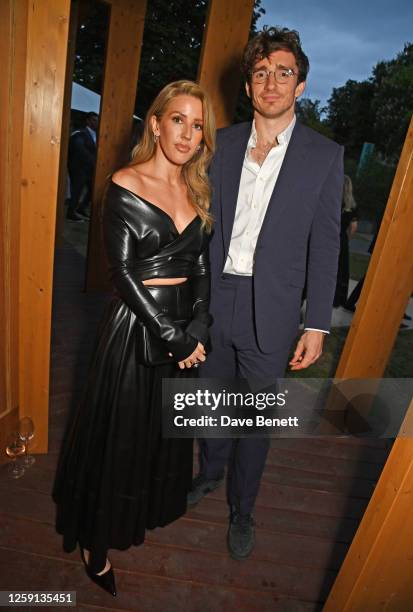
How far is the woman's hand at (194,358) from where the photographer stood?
1.79 meters

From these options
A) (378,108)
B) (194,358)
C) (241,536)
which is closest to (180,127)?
(194,358)

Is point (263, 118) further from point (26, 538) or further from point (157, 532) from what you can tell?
point (26, 538)

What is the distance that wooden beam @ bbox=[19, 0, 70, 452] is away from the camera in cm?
199

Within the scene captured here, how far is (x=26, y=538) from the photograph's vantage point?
7.32 ft

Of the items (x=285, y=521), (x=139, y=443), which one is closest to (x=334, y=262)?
(x=139, y=443)

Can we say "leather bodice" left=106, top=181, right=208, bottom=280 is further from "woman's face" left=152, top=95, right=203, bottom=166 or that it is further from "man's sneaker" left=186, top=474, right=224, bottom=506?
"man's sneaker" left=186, top=474, right=224, bottom=506

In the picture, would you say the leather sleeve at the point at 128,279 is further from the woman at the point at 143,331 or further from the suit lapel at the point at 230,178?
the suit lapel at the point at 230,178

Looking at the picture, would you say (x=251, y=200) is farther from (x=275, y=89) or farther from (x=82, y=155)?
(x=82, y=155)

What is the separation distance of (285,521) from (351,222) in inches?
165

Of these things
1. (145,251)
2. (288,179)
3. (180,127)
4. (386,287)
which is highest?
(180,127)

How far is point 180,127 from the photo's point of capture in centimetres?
167

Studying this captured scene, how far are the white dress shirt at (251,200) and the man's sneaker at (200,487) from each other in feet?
4.13

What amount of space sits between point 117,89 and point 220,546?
4.89 metres

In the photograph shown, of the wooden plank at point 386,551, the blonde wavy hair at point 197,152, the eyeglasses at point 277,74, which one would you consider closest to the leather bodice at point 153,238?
the blonde wavy hair at point 197,152
